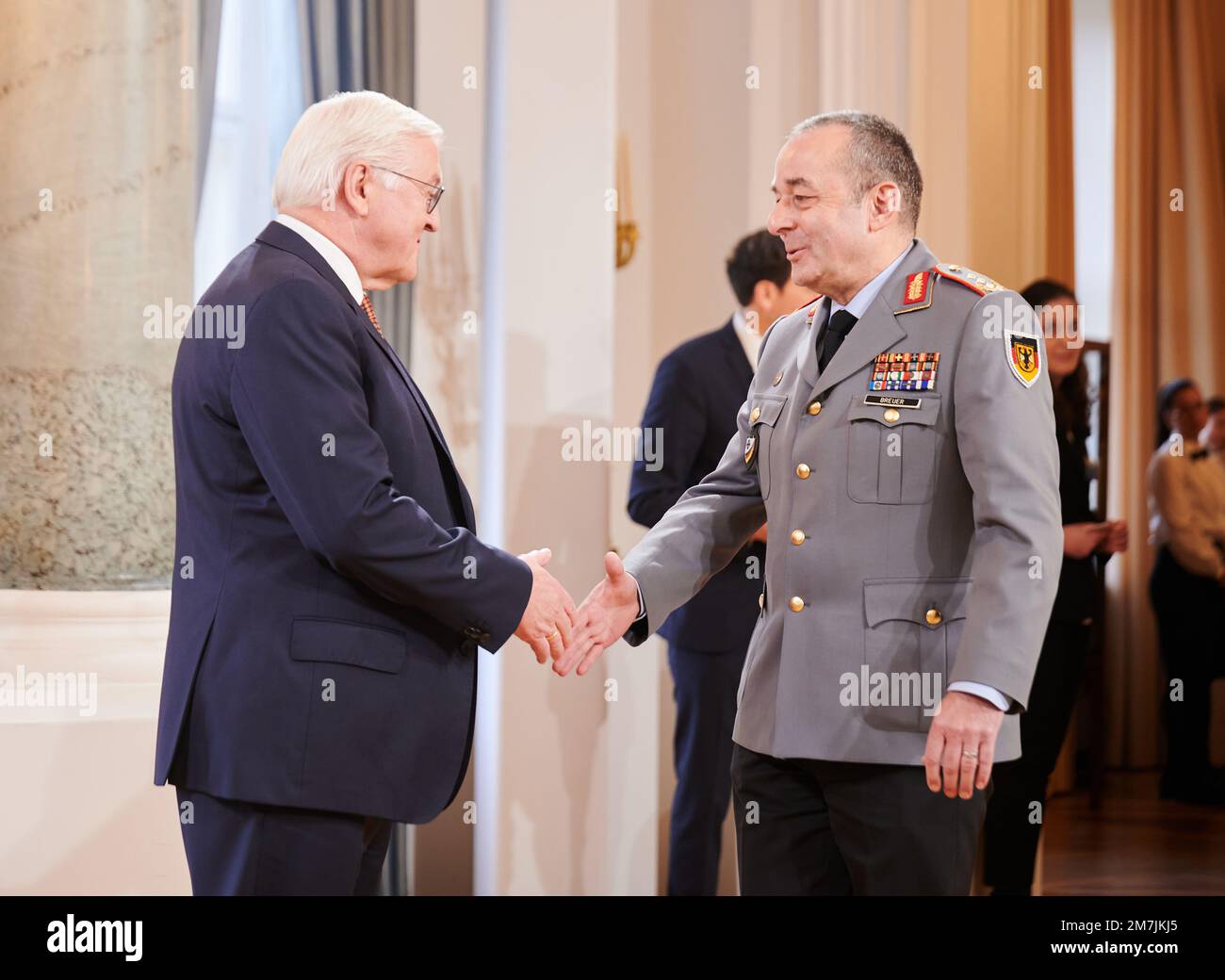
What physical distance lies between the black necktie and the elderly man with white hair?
59cm

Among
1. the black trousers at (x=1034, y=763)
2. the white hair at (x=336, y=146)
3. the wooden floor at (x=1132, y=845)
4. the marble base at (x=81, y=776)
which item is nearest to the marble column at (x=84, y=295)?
the marble base at (x=81, y=776)

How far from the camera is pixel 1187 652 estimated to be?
5.57 meters

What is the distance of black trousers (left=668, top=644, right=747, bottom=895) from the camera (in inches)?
136

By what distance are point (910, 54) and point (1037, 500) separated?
2.48 m

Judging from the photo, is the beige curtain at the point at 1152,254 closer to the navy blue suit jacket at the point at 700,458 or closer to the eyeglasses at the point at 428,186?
the navy blue suit jacket at the point at 700,458

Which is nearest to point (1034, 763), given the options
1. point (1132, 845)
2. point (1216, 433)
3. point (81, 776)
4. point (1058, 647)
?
point (1058, 647)

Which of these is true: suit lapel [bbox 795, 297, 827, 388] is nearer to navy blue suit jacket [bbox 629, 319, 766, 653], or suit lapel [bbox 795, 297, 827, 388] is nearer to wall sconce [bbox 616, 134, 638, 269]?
navy blue suit jacket [bbox 629, 319, 766, 653]

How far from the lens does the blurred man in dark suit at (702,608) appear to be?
11.2ft

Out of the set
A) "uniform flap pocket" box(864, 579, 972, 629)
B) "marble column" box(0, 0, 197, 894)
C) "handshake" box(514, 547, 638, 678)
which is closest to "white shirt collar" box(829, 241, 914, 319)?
"uniform flap pocket" box(864, 579, 972, 629)

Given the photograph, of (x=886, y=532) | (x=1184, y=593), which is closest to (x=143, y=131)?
(x=886, y=532)

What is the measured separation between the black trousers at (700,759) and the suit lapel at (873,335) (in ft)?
5.11

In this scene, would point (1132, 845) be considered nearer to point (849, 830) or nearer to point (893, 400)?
point (849, 830)

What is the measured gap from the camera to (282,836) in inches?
73.2
